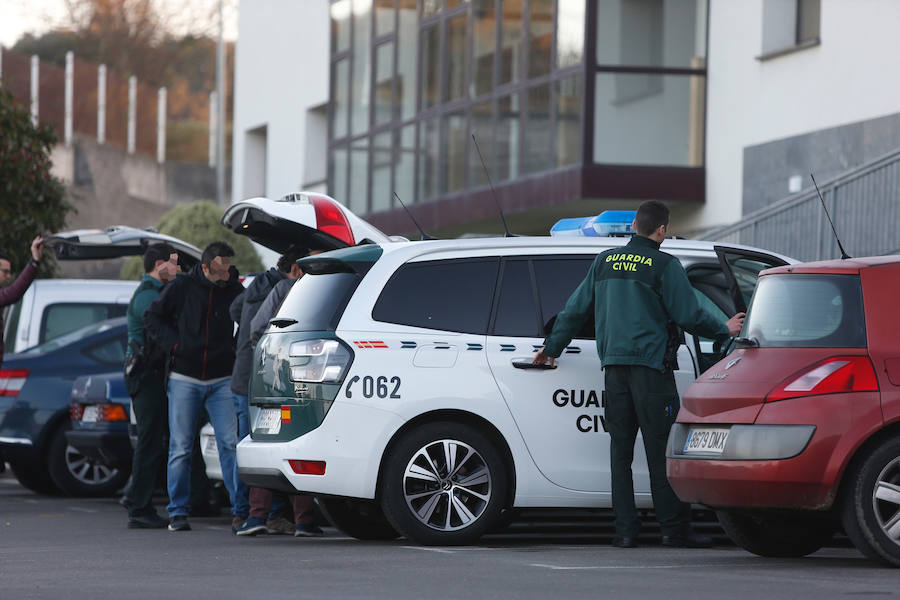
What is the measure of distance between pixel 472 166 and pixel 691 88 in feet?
12.7

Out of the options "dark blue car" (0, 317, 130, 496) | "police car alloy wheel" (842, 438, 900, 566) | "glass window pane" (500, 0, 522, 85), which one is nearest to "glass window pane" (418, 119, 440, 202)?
"glass window pane" (500, 0, 522, 85)

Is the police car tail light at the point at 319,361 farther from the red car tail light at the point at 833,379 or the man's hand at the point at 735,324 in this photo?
the red car tail light at the point at 833,379

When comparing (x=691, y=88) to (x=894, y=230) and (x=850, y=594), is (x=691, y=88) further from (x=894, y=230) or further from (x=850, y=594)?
(x=850, y=594)

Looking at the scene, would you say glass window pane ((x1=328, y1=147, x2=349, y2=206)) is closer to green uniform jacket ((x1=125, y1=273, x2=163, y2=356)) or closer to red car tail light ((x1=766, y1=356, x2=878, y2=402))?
green uniform jacket ((x1=125, y1=273, x2=163, y2=356))

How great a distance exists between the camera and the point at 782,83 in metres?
21.9

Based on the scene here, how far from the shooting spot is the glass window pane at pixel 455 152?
1032 inches

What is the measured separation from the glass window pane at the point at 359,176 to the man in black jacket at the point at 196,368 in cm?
1762

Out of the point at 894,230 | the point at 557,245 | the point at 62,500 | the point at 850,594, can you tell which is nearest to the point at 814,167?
the point at 894,230

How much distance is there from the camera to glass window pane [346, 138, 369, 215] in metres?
29.9

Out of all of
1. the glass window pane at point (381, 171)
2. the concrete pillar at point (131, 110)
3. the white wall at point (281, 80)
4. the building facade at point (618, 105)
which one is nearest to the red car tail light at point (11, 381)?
the building facade at point (618, 105)

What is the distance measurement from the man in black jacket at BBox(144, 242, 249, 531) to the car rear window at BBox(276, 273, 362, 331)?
4.51 feet

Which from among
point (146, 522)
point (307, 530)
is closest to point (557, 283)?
point (307, 530)

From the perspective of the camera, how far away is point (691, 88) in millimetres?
23391

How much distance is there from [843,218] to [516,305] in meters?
9.04
